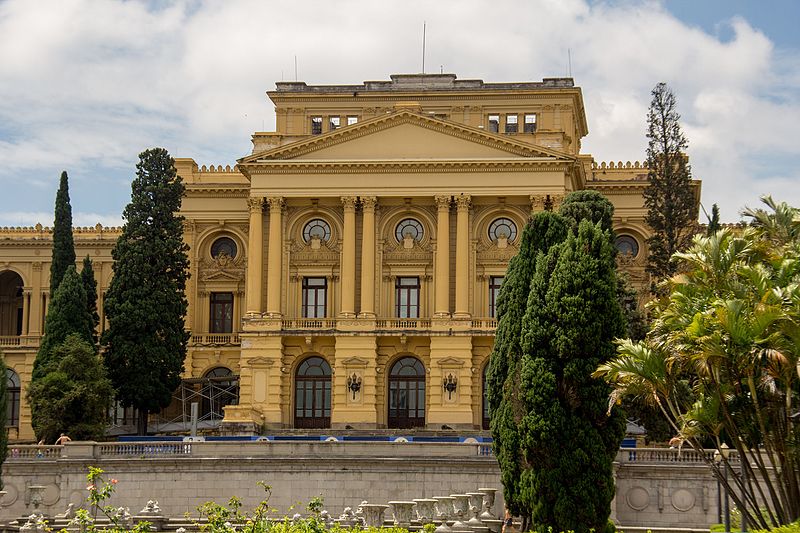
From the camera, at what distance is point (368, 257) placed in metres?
69.8

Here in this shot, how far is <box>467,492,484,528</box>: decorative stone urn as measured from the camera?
39.9 m

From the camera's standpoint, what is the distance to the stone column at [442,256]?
227 feet

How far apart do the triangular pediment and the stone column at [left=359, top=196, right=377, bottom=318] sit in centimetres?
233

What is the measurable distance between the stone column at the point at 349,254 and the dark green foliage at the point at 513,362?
26316mm

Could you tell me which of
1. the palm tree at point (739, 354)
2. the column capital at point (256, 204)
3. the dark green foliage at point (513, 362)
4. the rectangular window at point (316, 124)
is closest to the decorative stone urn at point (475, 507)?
the dark green foliage at point (513, 362)

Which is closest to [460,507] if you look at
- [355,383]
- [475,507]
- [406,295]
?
[475,507]

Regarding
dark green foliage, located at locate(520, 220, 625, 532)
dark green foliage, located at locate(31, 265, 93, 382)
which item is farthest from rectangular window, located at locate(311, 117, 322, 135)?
dark green foliage, located at locate(520, 220, 625, 532)

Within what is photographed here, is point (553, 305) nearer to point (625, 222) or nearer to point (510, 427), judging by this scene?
point (510, 427)

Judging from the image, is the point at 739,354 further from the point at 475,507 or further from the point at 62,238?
the point at 62,238

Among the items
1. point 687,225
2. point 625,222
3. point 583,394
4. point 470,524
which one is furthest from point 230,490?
point 625,222

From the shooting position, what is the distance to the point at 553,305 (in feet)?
122

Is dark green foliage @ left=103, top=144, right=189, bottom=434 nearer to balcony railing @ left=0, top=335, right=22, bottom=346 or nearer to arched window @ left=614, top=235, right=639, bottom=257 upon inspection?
balcony railing @ left=0, top=335, right=22, bottom=346

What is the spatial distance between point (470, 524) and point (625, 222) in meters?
37.3

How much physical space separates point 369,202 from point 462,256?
5.15 m
